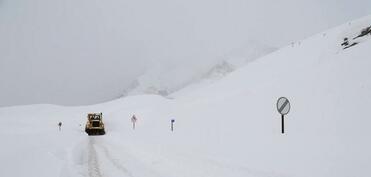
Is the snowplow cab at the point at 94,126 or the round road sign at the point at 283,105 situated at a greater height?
the round road sign at the point at 283,105

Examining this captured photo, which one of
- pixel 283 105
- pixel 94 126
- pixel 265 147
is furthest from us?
pixel 94 126

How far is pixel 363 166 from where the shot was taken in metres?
7.64

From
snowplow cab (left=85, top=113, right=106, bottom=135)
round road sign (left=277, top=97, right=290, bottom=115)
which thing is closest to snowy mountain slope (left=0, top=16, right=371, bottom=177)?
round road sign (left=277, top=97, right=290, bottom=115)

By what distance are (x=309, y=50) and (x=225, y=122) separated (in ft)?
147

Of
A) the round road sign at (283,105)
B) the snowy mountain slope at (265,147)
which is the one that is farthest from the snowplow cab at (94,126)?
the round road sign at (283,105)

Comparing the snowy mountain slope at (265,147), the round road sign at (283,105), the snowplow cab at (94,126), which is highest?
the round road sign at (283,105)

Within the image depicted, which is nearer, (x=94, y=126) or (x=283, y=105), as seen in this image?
(x=283, y=105)

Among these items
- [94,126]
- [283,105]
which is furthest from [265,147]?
[94,126]

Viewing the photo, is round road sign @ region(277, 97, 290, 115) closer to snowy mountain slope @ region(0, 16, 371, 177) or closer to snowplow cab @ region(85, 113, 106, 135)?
snowy mountain slope @ region(0, 16, 371, 177)

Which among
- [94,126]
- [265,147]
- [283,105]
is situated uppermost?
[283,105]

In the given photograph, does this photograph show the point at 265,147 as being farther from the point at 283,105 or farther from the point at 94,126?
the point at 94,126

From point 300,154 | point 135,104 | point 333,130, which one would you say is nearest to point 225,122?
point 333,130

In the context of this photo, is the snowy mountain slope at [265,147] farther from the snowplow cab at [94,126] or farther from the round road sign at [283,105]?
the snowplow cab at [94,126]

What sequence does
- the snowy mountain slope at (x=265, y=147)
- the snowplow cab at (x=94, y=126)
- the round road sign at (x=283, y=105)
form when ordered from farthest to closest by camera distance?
the snowplow cab at (x=94, y=126)
the round road sign at (x=283, y=105)
the snowy mountain slope at (x=265, y=147)
